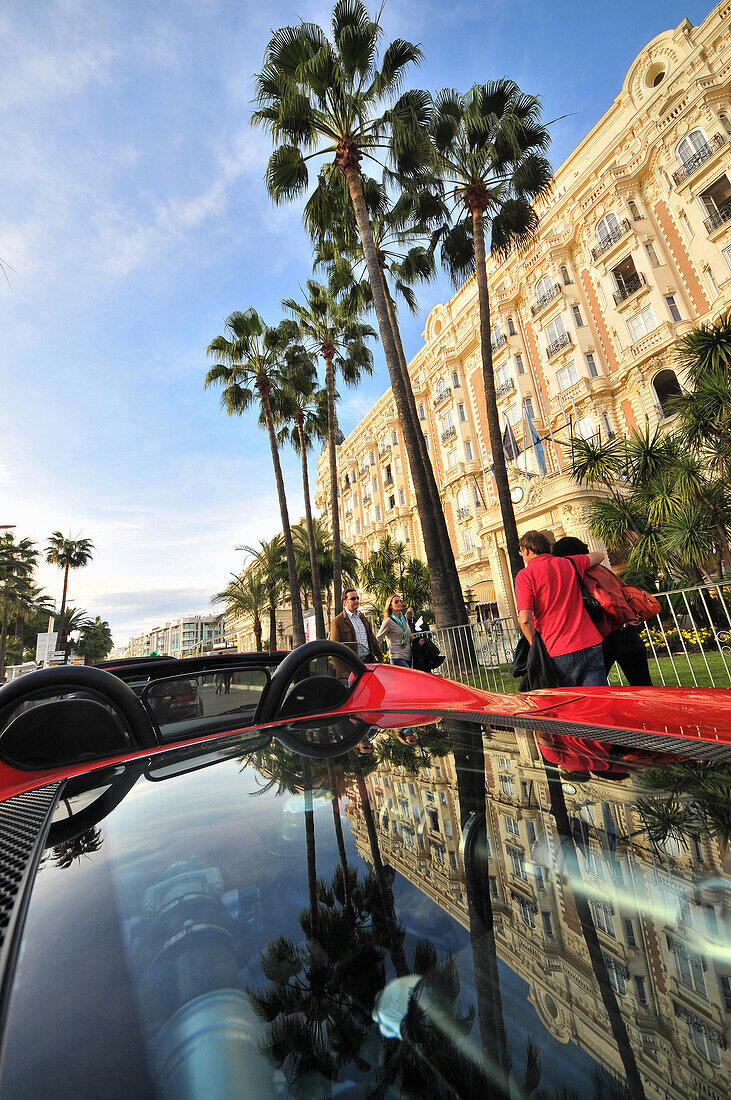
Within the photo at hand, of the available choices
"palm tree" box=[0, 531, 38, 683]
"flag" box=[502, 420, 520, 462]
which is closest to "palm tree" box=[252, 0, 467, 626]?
"flag" box=[502, 420, 520, 462]

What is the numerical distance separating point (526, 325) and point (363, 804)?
27.2 meters

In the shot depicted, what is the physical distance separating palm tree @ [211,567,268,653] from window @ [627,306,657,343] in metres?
21.3

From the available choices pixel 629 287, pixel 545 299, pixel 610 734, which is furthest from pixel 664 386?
pixel 610 734

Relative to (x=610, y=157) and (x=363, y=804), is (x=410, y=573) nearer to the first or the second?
(x=610, y=157)

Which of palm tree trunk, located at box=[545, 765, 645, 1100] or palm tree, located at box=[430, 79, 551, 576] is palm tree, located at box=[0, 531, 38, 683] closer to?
palm tree, located at box=[430, 79, 551, 576]

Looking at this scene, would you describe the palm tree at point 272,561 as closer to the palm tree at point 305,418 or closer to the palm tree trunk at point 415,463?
the palm tree at point 305,418

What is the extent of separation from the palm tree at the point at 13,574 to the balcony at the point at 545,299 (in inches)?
1340

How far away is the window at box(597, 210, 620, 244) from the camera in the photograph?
19.5m

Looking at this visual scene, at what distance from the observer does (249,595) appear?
105 ft

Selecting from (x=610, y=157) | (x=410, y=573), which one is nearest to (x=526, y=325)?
(x=610, y=157)

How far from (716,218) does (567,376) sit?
22.6 feet

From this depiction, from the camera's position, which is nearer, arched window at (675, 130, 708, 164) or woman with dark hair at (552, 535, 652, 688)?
woman with dark hair at (552, 535, 652, 688)

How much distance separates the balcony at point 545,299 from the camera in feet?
70.7

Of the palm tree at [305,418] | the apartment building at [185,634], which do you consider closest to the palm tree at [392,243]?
the palm tree at [305,418]
